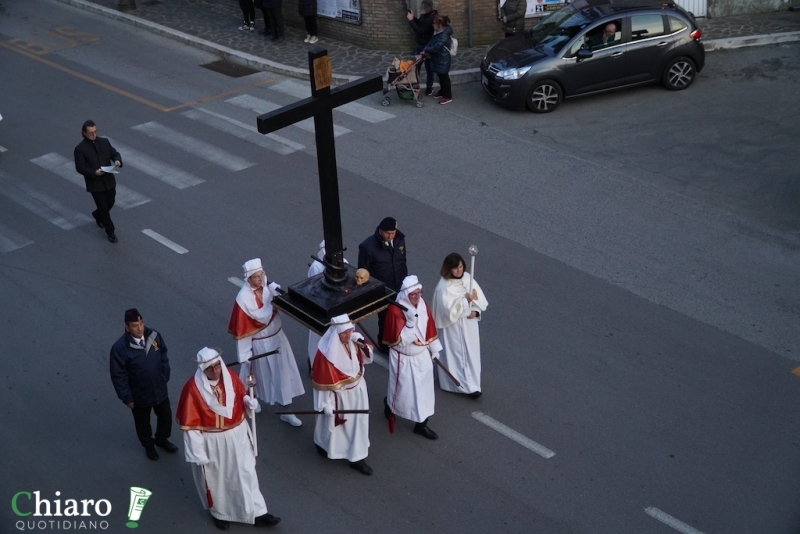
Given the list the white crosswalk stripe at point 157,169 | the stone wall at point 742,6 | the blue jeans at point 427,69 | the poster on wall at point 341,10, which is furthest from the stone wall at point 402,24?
the white crosswalk stripe at point 157,169

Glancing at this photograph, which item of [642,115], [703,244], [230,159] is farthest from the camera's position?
[642,115]

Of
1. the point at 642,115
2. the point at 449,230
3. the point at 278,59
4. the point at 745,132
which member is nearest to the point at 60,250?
the point at 449,230

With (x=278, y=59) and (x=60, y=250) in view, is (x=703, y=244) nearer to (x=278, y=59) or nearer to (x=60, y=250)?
(x=60, y=250)

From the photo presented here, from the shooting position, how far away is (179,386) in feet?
32.0

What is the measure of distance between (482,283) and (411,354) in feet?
9.84

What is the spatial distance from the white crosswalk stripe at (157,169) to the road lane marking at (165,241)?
1.38 meters

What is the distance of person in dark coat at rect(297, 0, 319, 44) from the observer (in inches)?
753

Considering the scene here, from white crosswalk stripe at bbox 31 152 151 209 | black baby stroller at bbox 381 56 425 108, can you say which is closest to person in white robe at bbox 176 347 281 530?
white crosswalk stripe at bbox 31 152 151 209

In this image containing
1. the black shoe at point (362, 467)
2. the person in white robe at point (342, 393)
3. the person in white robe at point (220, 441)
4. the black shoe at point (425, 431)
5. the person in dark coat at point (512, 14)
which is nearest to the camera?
the person in white robe at point (220, 441)

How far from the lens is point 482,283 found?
1143 cm

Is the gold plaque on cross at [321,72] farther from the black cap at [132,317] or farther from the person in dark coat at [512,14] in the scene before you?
the person in dark coat at [512,14]

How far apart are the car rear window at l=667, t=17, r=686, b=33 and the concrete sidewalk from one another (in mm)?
2124

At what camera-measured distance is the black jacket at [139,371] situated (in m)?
8.11

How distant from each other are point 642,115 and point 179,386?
9.54 meters
